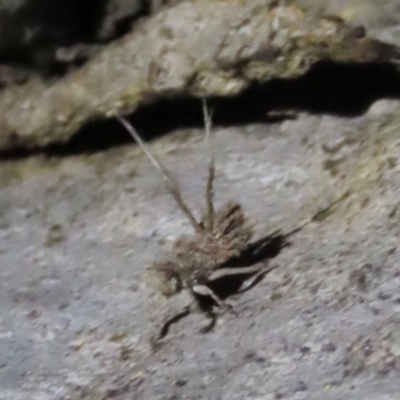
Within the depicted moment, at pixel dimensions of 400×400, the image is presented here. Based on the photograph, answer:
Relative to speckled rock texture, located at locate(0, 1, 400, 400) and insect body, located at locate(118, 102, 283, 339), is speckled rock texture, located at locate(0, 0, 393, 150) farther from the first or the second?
insect body, located at locate(118, 102, 283, 339)

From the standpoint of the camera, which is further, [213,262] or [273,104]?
[273,104]

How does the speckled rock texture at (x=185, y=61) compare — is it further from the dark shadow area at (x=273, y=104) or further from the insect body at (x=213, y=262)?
the insect body at (x=213, y=262)

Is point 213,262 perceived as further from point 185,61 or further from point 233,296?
point 185,61

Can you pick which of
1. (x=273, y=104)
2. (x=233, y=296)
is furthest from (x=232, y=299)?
(x=273, y=104)

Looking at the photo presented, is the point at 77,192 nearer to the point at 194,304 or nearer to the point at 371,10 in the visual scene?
the point at 194,304

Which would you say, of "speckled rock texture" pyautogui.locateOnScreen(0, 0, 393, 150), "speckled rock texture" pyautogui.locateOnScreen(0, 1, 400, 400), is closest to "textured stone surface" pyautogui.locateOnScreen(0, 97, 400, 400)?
"speckled rock texture" pyautogui.locateOnScreen(0, 1, 400, 400)

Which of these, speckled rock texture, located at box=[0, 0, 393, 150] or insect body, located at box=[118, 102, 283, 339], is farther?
speckled rock texture, located at box=[0, 0, 393, 150]

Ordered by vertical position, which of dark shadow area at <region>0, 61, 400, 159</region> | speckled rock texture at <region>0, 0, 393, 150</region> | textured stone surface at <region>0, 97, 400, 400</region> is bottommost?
textured stone surface at <region>0, 97, 400, 400</region>

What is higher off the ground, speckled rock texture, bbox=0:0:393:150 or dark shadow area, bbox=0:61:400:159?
speckled rock texture, bbox=0:0:393:150
